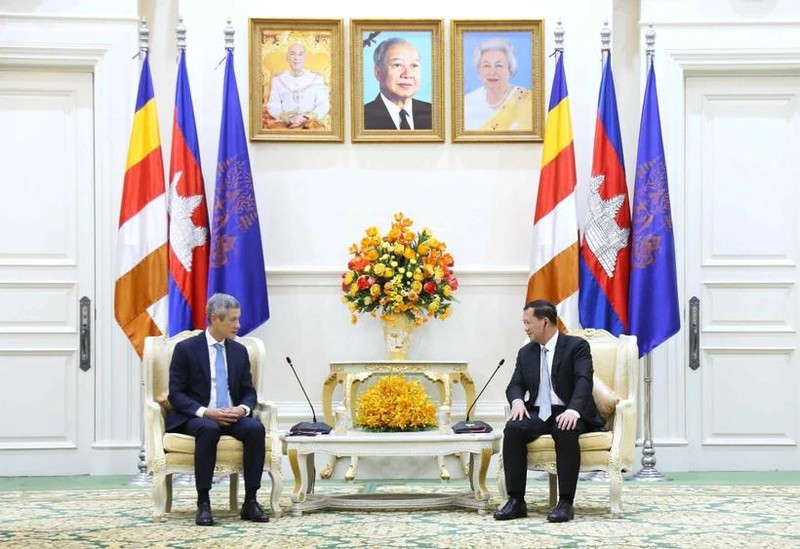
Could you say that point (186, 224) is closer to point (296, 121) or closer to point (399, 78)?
point (296, 121)

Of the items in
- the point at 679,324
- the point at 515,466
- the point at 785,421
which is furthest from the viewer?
the point at 785,421

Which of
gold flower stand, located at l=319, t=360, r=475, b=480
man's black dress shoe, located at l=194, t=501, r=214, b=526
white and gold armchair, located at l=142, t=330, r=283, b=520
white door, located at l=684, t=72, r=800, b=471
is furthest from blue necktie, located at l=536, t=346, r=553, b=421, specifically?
white door, located at l=684, t=72, r=800, b=471

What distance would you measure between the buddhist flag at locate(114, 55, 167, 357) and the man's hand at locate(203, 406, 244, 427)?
1.86 meters

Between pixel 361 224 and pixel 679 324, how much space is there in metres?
2.28

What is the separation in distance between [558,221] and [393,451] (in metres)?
2.48

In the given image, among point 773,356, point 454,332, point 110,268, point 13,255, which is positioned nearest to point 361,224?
point 454,332

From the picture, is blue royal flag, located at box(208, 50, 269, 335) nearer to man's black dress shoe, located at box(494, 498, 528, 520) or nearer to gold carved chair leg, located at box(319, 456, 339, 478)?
gold carved chair leg, located at box(319, 456, 339, 478)

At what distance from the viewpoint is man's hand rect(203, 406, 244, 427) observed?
638cm

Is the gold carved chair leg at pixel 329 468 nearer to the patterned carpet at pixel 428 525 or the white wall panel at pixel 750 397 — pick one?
the patterned carpet at pixel 428 525

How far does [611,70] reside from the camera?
843 cm

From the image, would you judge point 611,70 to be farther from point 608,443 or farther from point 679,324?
point 608,443

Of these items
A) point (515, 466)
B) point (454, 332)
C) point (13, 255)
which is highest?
point (13, 255)

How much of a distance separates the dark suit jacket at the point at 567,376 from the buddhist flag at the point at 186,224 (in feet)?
8.20

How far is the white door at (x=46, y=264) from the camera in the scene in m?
8.63
